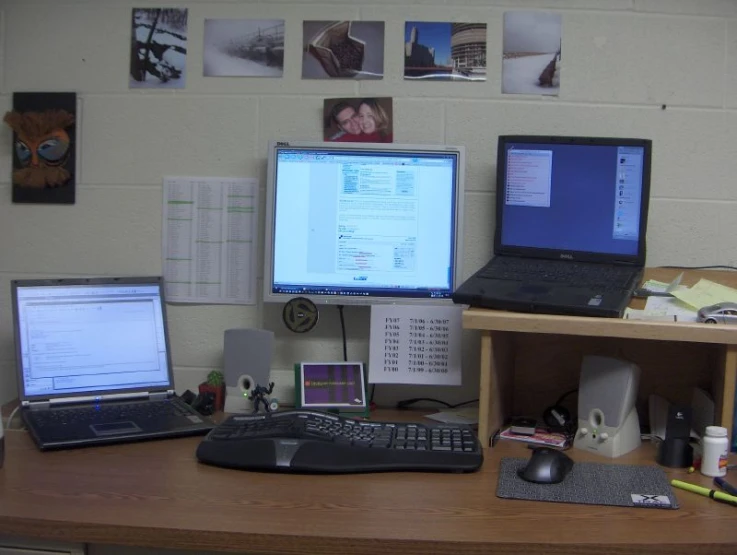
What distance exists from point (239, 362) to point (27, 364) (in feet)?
1.54

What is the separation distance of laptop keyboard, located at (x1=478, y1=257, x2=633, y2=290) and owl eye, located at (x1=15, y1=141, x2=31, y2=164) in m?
1.19

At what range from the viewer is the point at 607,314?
158 cm

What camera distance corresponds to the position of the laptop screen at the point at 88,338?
1869 mm

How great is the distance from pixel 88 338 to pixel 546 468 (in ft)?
3.49

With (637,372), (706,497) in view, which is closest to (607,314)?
(637,372)

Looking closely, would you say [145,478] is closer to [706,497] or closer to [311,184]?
[311,184]

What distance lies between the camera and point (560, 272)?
5.99ft

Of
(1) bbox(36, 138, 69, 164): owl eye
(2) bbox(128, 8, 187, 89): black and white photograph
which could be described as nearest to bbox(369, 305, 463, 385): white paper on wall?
(2) bbox(128, 8, 187, 89): black and white photograph

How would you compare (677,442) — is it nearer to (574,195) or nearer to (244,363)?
(574,195)

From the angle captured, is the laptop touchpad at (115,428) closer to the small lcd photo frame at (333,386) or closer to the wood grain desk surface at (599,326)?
the small lcd photo frame at (333,386)

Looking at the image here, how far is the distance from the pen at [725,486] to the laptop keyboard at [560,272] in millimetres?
418

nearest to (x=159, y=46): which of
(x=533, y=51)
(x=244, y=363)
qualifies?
(x=244, y=363)

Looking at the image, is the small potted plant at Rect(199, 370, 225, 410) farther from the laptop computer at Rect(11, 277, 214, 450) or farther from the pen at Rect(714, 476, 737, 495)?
the pen at Rect(714, 476, 737, 495)

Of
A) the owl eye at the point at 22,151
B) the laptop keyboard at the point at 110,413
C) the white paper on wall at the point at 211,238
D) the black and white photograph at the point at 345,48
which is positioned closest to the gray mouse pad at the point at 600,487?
the laptop keyboard at the point at 110,413
